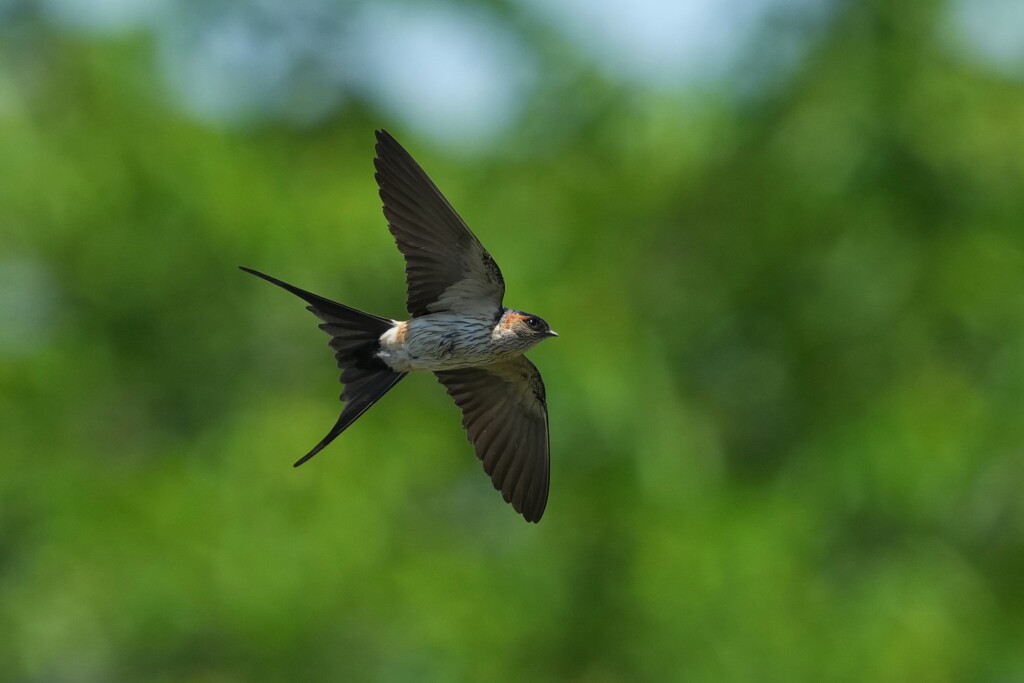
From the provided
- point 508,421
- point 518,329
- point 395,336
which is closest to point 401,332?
point 395,336

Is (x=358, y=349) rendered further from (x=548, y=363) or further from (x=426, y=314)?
(x=548, y=363)

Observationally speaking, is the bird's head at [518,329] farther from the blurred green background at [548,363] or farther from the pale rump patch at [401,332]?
the blurred green background at [548,363]

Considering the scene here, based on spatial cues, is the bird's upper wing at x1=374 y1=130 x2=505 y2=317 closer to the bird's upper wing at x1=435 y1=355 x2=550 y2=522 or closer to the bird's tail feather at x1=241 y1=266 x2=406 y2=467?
the bird's tail feather at x1=241 y1=266 x2=406 y2=467

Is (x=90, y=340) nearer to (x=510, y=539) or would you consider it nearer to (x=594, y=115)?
(x=510, y=539)

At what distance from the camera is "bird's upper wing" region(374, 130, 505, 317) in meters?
4.46

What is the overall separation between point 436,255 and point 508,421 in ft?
2.74

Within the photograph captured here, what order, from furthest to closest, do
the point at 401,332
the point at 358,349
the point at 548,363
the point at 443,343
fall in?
the point at 548,363 → the point at 358,349 → the point at 401,332 → the point at 443,343

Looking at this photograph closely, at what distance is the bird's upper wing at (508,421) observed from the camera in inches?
200

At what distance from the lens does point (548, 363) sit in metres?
12.0

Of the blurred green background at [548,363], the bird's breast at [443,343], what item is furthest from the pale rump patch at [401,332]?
the blurred green background at [548,363]

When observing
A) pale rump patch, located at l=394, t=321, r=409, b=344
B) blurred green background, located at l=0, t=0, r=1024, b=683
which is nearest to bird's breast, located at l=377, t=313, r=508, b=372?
pale rump patch, located at l=394, t=321, r=409, b=344

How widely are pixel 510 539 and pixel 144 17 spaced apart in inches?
254

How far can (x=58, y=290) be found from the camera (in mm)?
14773

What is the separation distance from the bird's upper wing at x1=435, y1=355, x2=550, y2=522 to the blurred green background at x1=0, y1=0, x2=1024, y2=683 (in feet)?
19.7
